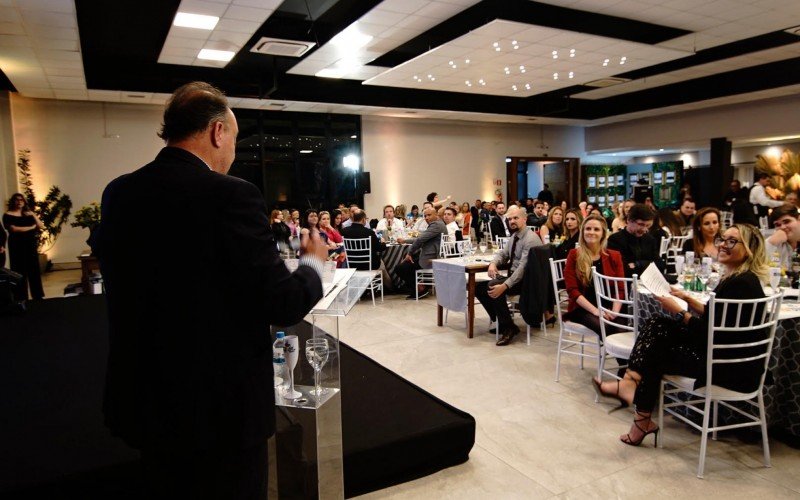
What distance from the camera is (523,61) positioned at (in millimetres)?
9008

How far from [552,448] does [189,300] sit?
2.61 meters

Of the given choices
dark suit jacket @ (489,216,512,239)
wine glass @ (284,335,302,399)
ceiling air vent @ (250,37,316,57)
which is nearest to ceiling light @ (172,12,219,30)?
ceiling air vent @ (250,37,316,57)

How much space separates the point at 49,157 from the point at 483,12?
9507 mm

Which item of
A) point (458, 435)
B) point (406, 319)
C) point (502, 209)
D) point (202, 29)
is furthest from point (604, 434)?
point (502, 209)

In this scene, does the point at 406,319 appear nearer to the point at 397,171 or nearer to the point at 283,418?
the point at 283,418

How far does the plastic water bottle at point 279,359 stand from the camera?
2.10 m

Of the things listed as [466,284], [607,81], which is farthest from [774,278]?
[607,81]

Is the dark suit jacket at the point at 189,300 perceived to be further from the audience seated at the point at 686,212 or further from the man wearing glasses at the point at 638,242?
the audience seated at the point at 686,212

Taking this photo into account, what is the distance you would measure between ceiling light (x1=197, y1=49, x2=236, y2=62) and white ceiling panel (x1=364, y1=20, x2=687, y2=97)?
8.69ft

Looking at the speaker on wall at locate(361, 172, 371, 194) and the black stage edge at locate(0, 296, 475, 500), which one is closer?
the black stage edge at locate(0, 296, 475, 500)

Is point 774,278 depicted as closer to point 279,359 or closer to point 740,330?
point 740,330

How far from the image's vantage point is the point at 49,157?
11.4 m

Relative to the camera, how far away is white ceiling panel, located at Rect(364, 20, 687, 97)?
24.7 ft

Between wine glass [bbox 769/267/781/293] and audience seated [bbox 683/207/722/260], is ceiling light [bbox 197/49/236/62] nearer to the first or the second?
audience seated [bbox 683/207/722/260]
